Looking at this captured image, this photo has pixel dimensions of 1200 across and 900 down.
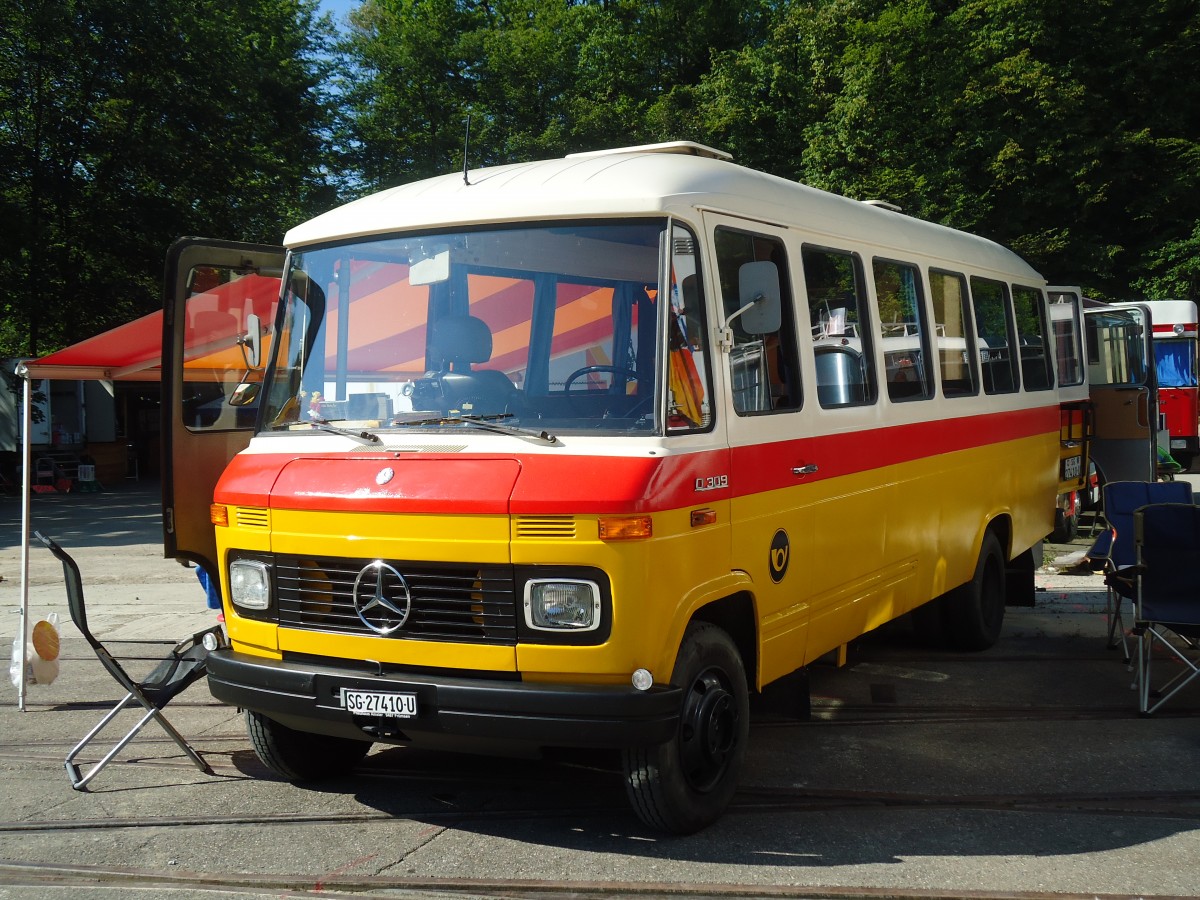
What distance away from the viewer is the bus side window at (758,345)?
511 centimetres

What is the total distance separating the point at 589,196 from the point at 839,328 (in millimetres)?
1851

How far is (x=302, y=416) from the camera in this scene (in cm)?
540

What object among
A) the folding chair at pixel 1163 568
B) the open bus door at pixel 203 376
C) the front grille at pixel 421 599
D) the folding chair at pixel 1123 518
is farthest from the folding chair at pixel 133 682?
the folding chair at pixel 1123 518

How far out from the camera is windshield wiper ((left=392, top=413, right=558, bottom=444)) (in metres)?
4.74

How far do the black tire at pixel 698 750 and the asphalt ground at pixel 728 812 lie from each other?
0.16 metres

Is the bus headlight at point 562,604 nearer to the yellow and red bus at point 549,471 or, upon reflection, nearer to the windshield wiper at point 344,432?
the yellow and red bus at point 549,471

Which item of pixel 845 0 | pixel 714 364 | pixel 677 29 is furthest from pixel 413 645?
pixel 677 29

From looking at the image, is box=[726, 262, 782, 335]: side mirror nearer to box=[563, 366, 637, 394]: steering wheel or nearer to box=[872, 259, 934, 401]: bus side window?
box=[563, 366, 637, 394]: steering wheel

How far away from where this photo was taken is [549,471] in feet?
15.0

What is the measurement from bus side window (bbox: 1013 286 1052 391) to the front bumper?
5814mm

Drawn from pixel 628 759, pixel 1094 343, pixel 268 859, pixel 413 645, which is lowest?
pixel 268 859

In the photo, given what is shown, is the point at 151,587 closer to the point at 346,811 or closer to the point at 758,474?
the point at 346,811

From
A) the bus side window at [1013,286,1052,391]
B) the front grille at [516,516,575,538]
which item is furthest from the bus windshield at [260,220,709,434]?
the bus side window at [1013,286,1052,391]

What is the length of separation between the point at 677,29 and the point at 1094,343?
24.9 meters
